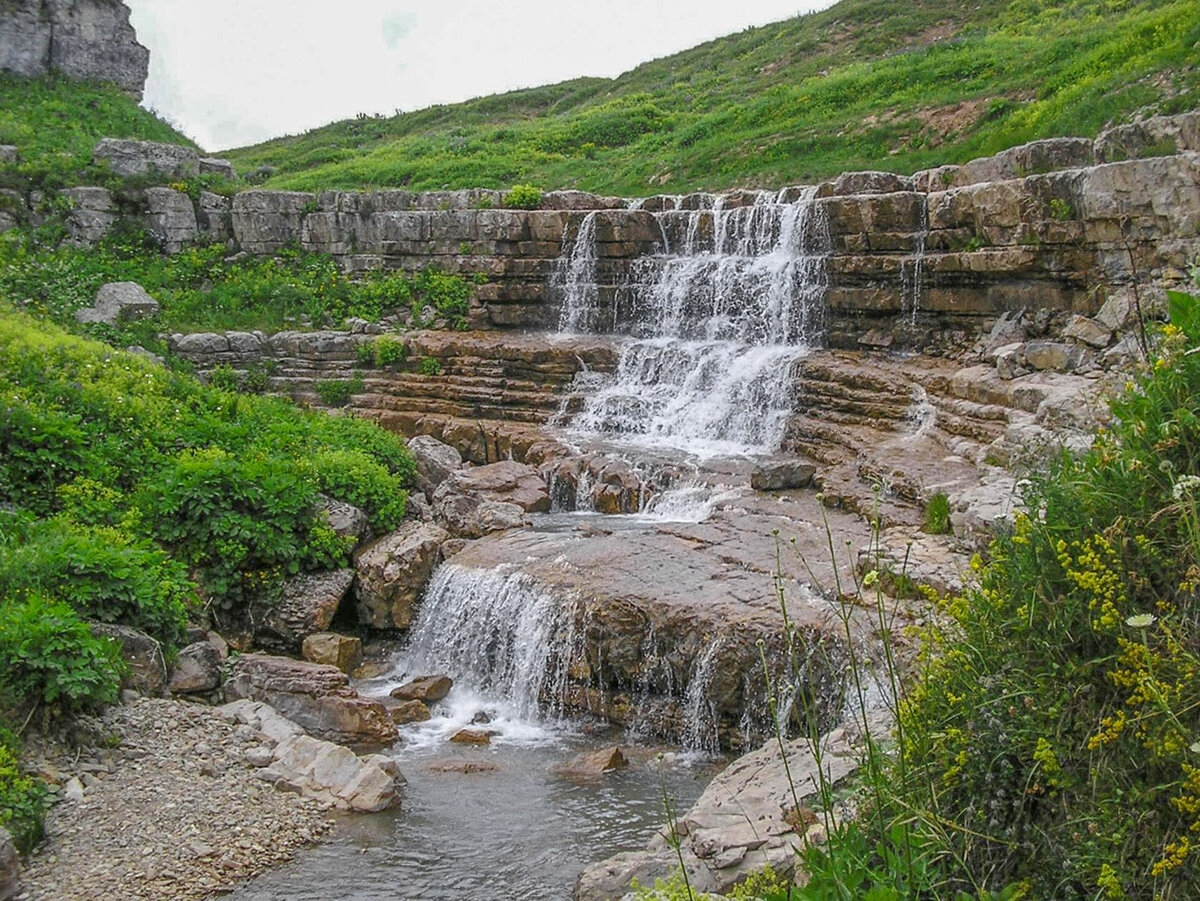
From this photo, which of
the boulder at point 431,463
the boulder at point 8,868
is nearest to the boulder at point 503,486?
the boulder at point 431,463

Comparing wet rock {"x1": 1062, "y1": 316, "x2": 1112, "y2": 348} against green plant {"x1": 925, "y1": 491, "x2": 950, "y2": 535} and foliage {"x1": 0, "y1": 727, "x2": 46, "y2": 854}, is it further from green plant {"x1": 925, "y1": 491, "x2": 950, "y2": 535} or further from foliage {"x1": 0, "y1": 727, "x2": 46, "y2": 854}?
foliage {"x1": 0, "y1": 727, "x2": 46, "y2": 854}

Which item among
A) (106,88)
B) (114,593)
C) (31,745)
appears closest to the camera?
(31,745)

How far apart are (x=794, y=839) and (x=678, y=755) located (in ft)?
13.1

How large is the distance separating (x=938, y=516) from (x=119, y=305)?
1452cm

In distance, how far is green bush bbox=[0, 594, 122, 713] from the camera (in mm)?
6863

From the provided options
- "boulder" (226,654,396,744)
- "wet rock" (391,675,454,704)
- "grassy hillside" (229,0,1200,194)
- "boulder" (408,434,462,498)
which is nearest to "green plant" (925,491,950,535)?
"wet rock" (391,675,454,704)

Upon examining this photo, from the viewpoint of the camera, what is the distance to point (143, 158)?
20.6 m

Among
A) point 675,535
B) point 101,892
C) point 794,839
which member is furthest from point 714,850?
point 675,535

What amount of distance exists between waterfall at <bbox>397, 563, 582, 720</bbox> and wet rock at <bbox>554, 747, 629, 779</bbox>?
1.16 m

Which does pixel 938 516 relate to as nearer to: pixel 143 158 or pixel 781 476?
pixel 781 476

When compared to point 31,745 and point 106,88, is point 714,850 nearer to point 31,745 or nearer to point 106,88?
point 31,745

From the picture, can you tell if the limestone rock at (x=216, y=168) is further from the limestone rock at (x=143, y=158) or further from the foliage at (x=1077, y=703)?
the foliage at (x=1077, y=703)

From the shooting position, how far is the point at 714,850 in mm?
4668

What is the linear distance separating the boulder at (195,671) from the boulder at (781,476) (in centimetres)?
663
